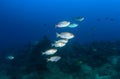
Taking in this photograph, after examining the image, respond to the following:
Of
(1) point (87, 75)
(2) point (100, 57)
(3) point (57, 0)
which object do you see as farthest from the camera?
(3) point (57, 0)

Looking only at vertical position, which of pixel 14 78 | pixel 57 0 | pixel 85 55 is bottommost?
pixel 14 78

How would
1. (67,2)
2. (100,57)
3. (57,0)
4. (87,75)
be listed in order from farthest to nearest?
1. (57,0)
2. (67,2)
3. (100,57)
4. (87,75)

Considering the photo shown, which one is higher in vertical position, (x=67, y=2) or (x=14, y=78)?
(x=67, y=2)

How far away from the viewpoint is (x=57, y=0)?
179000 millimetres

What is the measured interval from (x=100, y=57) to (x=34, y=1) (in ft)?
526

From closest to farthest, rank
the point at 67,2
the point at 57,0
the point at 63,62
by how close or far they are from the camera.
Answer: the point at 63,62 < the point at 67,2 < the point at 57,0

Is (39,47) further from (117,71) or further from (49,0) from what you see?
(49,0)

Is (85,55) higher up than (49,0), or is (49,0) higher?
(49,0)

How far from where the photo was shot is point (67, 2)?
533ft

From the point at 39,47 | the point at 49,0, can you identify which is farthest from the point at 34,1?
the point at 39,47

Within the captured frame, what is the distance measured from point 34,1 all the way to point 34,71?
161163mm

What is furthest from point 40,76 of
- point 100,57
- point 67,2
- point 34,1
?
point 34,1

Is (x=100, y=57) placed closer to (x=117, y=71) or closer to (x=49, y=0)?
(x=117, y=71)

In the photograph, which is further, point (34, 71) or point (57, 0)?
point (57, 0)
